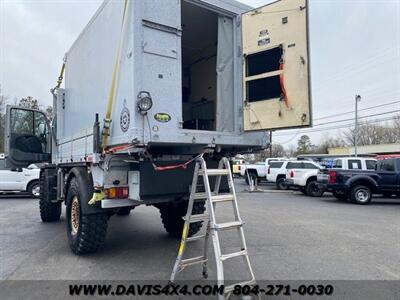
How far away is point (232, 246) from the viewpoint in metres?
5.89

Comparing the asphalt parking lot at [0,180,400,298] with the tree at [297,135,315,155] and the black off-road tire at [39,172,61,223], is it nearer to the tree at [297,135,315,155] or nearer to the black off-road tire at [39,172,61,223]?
the black off-road tire at [39,172,61,223]

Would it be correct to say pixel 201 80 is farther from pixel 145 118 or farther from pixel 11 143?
pixel 11 143

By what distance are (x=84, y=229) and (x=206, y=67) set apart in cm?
373

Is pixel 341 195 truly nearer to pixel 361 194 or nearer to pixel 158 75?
pixel 361 194

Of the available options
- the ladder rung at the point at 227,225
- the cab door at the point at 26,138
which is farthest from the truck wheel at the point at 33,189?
the ladder rung at the point at 227,225

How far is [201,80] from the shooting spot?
661 cm

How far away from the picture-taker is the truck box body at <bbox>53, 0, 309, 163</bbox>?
390cm

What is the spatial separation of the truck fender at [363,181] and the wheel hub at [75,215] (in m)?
11.1

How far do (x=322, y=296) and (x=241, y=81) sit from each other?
2.95 meters

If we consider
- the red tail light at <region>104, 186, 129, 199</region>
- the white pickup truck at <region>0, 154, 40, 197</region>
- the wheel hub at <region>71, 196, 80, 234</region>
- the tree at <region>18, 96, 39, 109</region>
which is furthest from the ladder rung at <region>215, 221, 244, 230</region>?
the tree at <region>18, 96, 39, 109</region>

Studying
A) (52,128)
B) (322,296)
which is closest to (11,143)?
(52,128)

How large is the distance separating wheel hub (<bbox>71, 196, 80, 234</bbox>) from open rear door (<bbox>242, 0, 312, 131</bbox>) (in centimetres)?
294

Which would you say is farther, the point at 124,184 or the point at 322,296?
the point at 124,184

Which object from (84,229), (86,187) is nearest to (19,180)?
(86,187)
